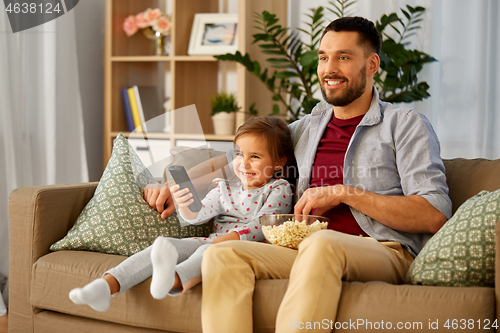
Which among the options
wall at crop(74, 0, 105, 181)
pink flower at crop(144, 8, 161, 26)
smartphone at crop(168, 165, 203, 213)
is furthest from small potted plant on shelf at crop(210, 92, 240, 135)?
smartphone at crop(168, 165, 203, 213)

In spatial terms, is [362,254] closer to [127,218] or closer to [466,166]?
[466,166]

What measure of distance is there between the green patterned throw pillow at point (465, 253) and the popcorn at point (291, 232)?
0.30m

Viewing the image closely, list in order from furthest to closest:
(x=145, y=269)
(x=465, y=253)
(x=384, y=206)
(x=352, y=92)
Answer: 1. (x=352, y=92)
2. (x=384, y=206)
3. (x=145, y=269)
4. (x=465, y=253)

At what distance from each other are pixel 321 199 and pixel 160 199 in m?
0.56

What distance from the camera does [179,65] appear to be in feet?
9.76

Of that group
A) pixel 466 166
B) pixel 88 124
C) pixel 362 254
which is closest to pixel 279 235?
pixel 362 254

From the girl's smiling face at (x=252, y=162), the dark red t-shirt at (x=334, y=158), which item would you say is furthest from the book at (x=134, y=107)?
the dark red t-shirt at (x=334, y=158)

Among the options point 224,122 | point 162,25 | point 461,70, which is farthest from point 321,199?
point 162,25

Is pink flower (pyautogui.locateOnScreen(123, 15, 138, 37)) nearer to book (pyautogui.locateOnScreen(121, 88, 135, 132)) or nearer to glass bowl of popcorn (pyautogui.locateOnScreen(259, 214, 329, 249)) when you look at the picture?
book (pyautogui.locateOnScreen(121, 88, 135, 132))

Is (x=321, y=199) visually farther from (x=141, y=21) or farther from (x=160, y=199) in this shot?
(x=141, y=21)

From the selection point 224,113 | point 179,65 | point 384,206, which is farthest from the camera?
point 179,65

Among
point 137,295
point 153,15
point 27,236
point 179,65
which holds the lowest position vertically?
point 137,295

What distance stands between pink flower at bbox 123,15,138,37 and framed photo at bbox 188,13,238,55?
366 millimetres

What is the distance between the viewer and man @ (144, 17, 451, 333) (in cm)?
119
